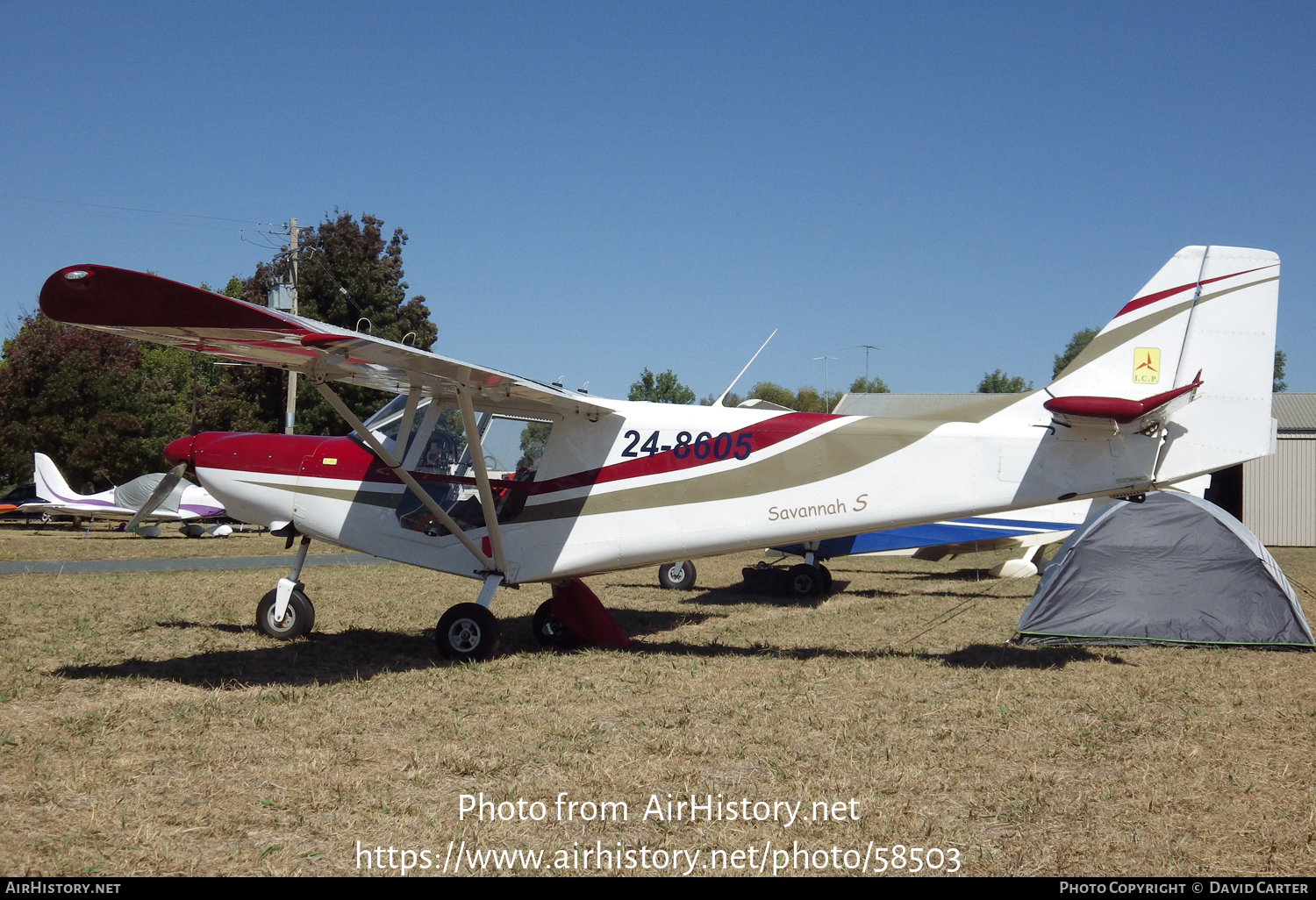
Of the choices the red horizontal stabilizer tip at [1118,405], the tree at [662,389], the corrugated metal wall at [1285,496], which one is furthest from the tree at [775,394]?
the red horizontal stabilizer tip at [1118,405]

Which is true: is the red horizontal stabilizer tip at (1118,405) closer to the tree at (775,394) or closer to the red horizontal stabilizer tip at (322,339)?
the red horizontal stabilizer tip at (322,339)

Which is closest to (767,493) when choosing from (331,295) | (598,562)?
(598,562)

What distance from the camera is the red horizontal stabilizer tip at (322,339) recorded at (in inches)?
248

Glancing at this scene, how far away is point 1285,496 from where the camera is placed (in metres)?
33.8

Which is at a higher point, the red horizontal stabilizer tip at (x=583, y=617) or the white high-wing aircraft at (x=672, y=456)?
the white high-wing aircraft at (x=672, y=456)

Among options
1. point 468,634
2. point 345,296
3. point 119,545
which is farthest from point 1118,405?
point 345,296

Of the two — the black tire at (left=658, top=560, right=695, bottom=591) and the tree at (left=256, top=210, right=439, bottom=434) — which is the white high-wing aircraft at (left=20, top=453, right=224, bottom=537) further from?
the black tire at (left=658, top=560, right=695, bottom=591)

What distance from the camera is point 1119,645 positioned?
9180mm

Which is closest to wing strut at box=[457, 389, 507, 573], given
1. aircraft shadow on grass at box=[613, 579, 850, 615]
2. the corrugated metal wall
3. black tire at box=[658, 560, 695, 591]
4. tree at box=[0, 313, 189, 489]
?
aircraft shadow on grass at box=[613, 579, 850, 615]

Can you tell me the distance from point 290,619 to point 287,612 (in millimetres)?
77

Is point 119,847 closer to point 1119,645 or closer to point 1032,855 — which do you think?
point 1032,855

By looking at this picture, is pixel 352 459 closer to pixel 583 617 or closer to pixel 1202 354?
pixel 583 617

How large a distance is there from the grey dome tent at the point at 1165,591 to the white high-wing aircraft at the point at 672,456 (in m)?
1.72

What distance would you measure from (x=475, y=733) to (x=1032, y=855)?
3354mm
